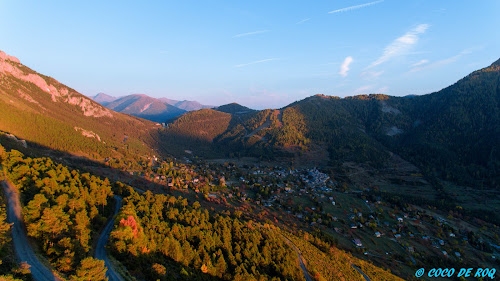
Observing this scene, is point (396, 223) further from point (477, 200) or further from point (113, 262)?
point (113, 262)

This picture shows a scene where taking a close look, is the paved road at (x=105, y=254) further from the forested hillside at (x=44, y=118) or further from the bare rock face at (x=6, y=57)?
the bare rock face at (x=6, y=57)

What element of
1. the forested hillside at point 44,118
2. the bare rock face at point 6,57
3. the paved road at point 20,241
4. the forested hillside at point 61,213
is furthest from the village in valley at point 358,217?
the bare rock face at point 6,57

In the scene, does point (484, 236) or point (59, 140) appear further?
point (59, 140)

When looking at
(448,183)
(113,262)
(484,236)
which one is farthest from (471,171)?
(113,262)

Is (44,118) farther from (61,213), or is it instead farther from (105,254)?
(105,254)

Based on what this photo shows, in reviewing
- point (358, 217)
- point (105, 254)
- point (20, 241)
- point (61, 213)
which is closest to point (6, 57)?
point (61, 213)

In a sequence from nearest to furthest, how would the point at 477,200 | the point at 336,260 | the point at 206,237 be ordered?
the point at 206,237 < the point at 336,260 < the point at 477,200
